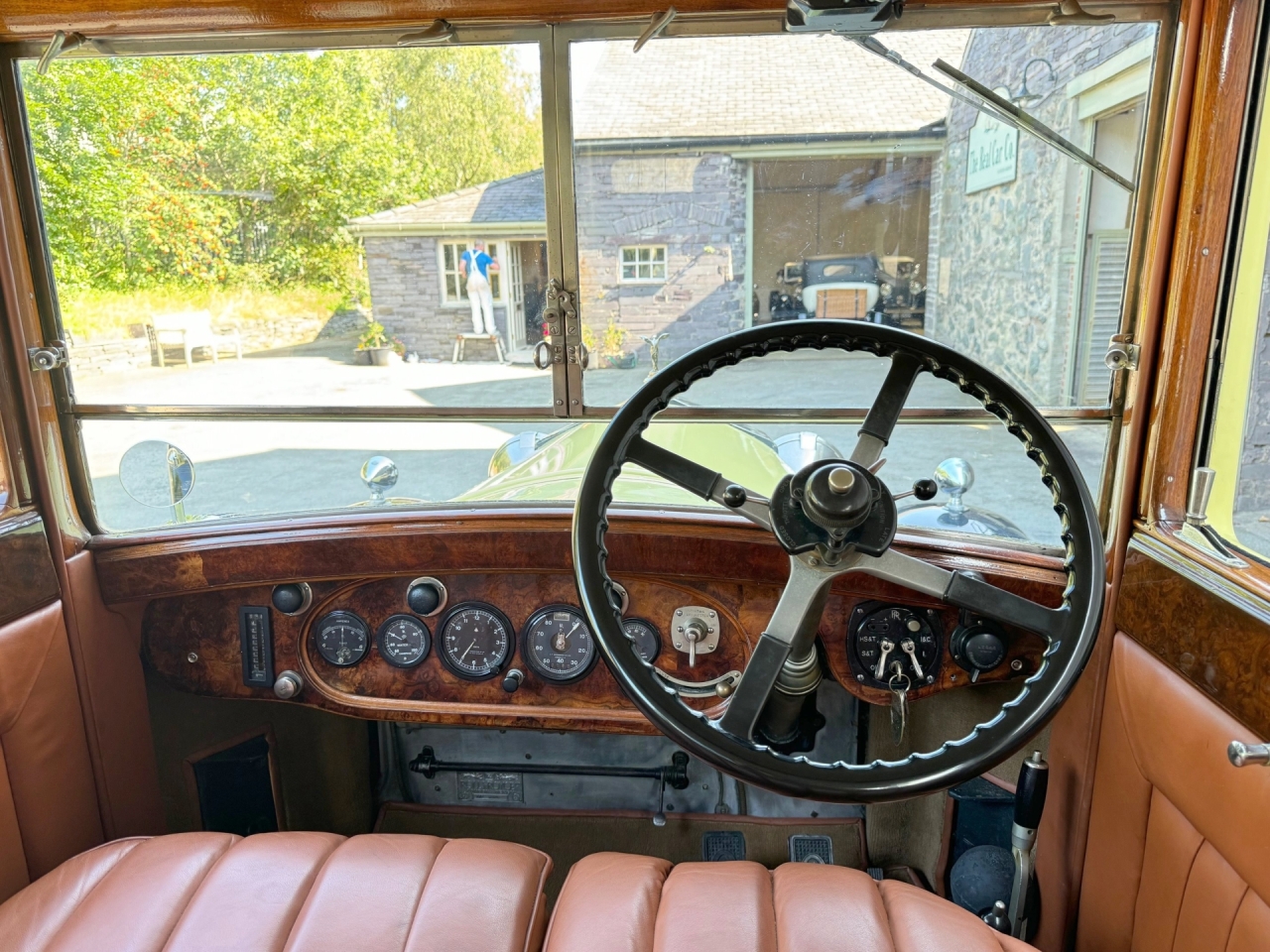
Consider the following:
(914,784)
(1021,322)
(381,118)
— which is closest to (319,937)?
(914,784)

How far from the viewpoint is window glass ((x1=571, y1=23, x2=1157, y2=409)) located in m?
1.73

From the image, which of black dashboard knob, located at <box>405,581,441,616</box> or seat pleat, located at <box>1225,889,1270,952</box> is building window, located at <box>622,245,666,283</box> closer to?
black dashboard knob, located at <box>405,581,441,616</box>

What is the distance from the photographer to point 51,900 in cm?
153

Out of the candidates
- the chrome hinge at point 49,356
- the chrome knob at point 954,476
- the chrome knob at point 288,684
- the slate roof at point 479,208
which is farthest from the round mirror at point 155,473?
the chrome knob at point 954,476

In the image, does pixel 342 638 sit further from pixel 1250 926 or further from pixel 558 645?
pixel 1250 926

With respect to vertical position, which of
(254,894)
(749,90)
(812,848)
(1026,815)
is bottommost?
(812,848)

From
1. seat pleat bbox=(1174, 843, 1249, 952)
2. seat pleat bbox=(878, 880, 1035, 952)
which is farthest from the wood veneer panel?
seat pleat bbox=(878, 880, 1035, 952)

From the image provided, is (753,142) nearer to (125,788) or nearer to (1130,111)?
(1130,111)

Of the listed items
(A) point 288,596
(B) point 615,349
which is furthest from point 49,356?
(B) point 615,349

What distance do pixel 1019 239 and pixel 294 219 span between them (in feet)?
4.78

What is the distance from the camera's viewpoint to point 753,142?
5.93 feet

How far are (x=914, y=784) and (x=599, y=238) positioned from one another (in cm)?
117

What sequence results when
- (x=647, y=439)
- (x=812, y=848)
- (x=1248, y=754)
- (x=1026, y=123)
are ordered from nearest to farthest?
(x=1248, y=754) < (x=1026, y=123) < (x=647, y=439) < (x=812, y=848)

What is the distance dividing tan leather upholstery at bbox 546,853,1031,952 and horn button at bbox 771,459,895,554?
0.58m
